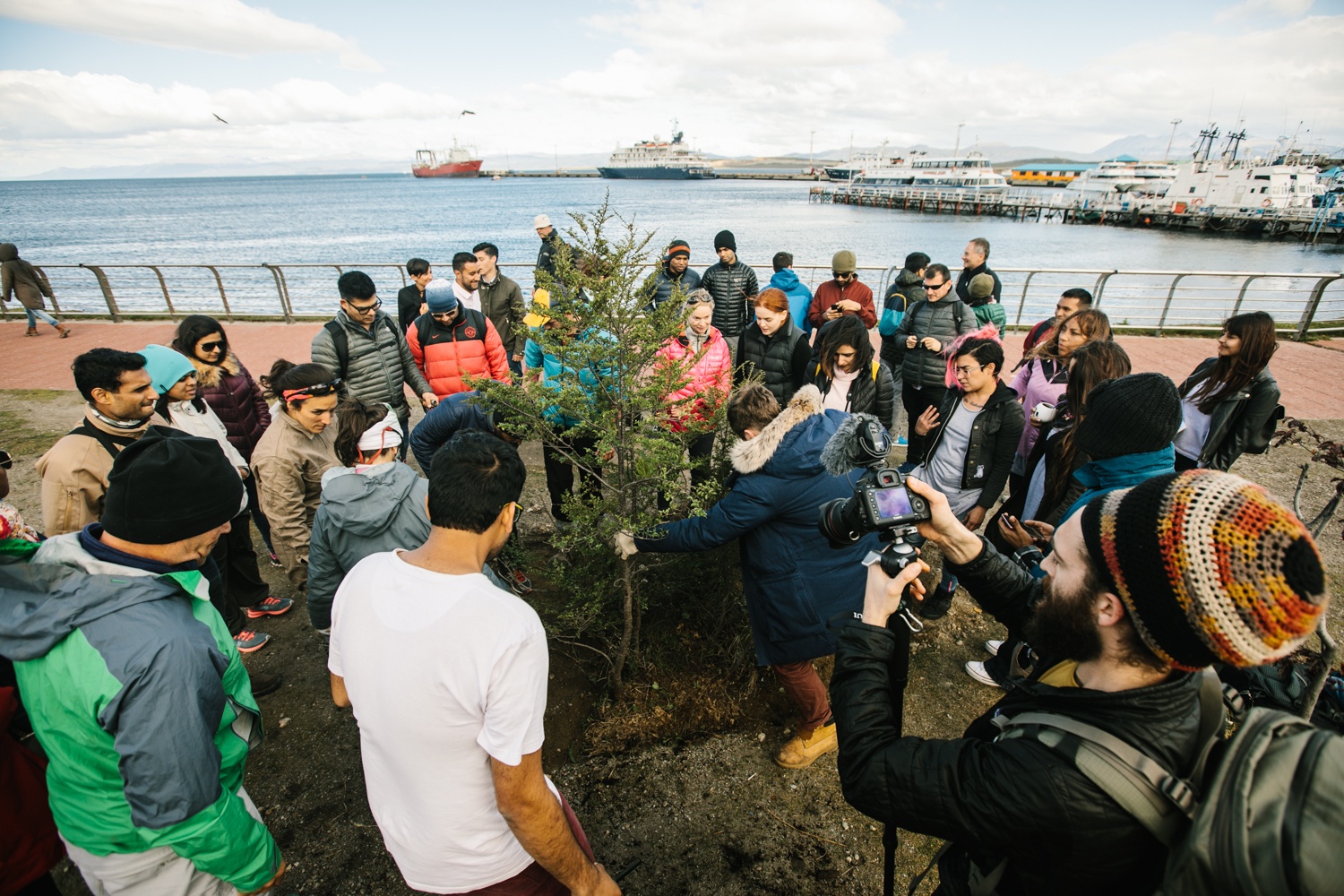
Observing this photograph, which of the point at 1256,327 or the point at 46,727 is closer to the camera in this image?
the point at 46,727

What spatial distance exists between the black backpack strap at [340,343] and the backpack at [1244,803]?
15.8 feet

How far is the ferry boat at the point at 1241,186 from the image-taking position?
1869 inches

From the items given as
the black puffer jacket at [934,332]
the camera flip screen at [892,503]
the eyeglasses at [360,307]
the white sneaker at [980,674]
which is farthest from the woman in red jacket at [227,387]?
the black puffer jacket at [934,332]

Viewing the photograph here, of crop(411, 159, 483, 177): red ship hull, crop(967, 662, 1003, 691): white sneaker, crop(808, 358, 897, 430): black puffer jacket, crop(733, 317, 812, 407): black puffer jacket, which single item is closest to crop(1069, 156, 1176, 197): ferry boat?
crop(733, 317, 812, 407): black puffer jacket

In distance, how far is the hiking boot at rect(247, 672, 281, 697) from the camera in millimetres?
3301

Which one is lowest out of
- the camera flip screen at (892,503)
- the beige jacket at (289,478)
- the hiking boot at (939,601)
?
the hiking boot at (939,601)

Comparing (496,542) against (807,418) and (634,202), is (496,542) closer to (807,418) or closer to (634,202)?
(807,418)

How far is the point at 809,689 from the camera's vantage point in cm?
279

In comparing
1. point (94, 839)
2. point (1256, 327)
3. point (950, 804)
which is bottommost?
point (94, 839)

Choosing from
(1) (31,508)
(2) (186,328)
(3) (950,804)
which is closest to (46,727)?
(3) (950,804)

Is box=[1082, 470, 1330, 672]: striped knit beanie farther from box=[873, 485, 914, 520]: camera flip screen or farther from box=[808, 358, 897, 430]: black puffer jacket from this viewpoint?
box=[808, 358, 897, 430]: black puffer jacket

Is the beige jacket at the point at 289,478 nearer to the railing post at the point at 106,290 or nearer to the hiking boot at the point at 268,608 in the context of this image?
the hiking boot at the point at 268,608

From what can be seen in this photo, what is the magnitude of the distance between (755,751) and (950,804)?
6.24ft

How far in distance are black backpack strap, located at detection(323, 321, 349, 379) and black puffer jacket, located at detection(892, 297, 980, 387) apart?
4.55 metres
